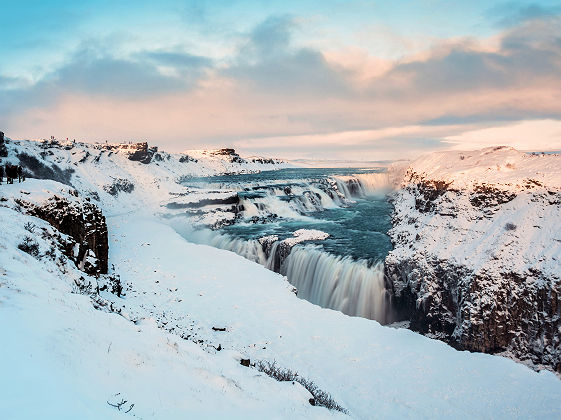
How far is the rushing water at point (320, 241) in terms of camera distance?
20969 mm

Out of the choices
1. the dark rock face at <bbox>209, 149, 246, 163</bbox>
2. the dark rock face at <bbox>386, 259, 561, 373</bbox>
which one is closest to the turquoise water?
the dark rock face at <bbox>386, 259, 561, 373</bbox>

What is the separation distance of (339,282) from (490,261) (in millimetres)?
8901

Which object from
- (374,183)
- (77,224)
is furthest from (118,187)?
(374,183)

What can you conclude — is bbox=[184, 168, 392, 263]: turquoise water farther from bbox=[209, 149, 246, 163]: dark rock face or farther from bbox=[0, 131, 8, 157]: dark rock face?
bbox=[209, 149, 246, 163]: dark rock face

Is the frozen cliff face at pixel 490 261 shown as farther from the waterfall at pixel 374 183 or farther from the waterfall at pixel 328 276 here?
the waterfall at pixel 374 183

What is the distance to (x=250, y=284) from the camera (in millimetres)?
17922

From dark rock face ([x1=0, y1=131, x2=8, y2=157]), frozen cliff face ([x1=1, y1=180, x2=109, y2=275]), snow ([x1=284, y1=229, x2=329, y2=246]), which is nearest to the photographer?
frozen cliff face ([x1=1, y1=180, x2=109, y2=275])

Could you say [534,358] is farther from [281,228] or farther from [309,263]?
[281,228]

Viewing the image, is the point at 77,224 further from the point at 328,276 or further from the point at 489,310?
the point at 489,310

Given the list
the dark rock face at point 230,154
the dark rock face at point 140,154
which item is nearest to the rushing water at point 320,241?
the dark rock face at point 140,154

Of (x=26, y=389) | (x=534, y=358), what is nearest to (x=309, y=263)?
(x=534, y=358)

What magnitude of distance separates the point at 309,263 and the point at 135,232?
15689 millimetres

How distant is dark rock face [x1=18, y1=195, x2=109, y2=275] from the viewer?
1391 centimetres

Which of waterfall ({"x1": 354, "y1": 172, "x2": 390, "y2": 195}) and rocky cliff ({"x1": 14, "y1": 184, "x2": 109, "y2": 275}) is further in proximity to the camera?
waterfall ({"x1": 354, "y1": 172, "x2": 390, "y2": 195})
